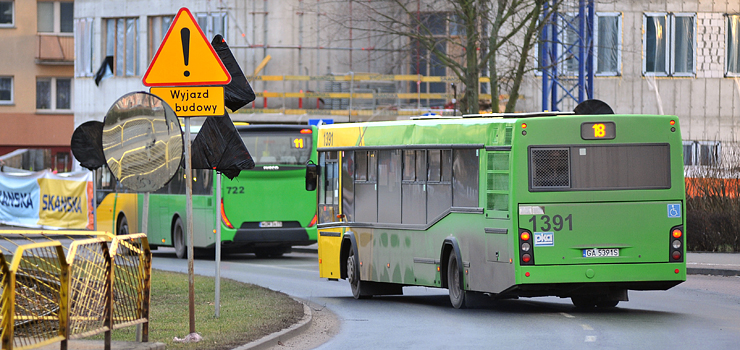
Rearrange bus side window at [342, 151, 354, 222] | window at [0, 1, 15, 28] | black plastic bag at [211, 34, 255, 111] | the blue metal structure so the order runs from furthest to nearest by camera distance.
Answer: window at [0, 1, 15, 28], the blue metal structure, bus side window at [342, 151, 354, 222], black plastic bag at [211, 34, 255, 111]

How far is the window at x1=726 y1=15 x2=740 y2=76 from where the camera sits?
4472 cm

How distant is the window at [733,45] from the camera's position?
44719 millimetres

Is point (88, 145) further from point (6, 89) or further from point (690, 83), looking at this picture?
point (6, 89)

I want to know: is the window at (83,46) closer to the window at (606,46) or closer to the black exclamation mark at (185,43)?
the window at (606,46)

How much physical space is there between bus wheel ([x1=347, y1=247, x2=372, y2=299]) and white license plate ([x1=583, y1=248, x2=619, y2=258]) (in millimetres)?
4749

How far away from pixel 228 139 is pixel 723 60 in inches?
1405

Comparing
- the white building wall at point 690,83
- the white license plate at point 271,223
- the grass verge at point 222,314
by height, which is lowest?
the grass verge at point 222,314

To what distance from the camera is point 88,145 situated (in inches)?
948

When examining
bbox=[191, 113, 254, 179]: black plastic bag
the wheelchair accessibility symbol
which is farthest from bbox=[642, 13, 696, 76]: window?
bbox=[191, 113, 254, 179]: black plastic bag

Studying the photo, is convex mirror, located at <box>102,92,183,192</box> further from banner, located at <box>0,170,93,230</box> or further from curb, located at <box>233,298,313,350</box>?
banner, located at <box>0,170,93,230</box>

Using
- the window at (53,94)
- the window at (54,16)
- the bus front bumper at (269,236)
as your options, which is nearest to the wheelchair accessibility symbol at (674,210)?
the bus front bumper at (269,236)

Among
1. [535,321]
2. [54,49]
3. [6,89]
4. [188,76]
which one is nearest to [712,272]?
[535,321]

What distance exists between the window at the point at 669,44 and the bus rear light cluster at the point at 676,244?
1236 inches

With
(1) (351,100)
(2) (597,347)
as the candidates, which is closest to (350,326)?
(2) (597,347)
